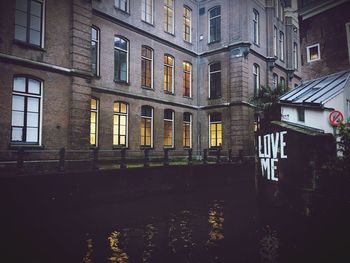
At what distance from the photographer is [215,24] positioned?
21000 millimetres

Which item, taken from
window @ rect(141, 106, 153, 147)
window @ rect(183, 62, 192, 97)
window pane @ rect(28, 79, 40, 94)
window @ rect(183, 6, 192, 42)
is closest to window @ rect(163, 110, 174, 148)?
window @ rect(141, 106, 153, 147)

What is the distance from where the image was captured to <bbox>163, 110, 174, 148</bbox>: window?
1828 centimetres

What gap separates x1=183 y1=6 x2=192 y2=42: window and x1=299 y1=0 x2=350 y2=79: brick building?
8591mm

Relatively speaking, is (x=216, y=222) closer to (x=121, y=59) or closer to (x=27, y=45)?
(x=27, y=45)

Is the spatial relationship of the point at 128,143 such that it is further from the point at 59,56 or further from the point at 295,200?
the point at 295,200

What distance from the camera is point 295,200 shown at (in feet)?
25.5

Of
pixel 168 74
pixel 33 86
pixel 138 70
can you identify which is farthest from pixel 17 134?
pixel 168 74

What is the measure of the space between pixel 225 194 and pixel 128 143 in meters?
6.64

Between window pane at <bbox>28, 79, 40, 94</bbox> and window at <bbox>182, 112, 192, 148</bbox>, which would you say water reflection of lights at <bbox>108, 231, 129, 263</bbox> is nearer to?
window pane at <bbox>28, 79, 40, 94</bbox>

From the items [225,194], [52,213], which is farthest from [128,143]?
[52,213]

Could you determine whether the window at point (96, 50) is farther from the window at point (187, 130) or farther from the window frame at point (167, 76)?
the window at point (187, 130)

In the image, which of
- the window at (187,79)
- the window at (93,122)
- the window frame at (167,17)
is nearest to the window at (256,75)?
the window at (187,79)

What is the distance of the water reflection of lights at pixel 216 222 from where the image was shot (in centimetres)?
613

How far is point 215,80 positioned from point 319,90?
1033cm
